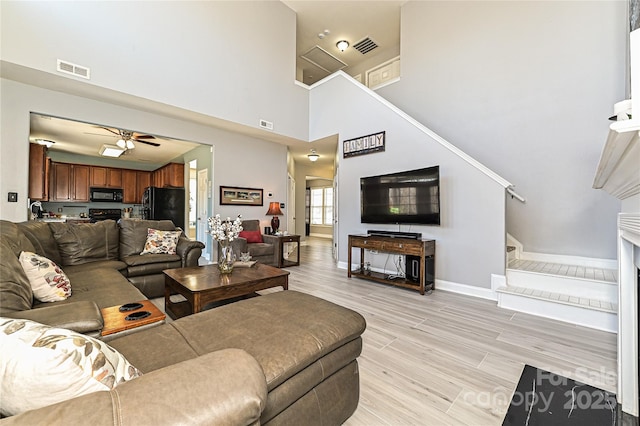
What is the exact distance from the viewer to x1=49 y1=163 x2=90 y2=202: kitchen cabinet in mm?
6883

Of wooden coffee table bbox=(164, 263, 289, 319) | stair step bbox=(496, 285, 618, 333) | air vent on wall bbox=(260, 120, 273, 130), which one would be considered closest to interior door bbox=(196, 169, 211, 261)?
air vent on wall bbox=(260, 120, 273, 130)

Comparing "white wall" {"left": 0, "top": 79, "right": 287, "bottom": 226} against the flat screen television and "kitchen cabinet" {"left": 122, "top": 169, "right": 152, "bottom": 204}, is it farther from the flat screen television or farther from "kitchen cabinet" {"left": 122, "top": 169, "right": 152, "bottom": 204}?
"kitchen cabinet" {"left": 122, "top": 169, "right": 152, "bottom": 204}

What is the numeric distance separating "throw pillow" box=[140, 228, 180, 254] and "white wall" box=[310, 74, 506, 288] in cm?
302

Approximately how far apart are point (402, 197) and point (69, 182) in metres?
8.66

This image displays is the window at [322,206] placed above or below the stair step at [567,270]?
above

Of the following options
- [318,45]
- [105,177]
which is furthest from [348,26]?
[105,177]

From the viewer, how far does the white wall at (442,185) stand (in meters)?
3.45

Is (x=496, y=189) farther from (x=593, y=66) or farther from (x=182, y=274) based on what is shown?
(x=182, y=274)

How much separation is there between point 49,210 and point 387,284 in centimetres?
904

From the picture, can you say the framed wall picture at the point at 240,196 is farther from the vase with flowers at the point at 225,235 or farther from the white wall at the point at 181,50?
the vase with flowers at the point at 225,235

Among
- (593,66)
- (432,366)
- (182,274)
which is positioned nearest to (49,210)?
(182,274)

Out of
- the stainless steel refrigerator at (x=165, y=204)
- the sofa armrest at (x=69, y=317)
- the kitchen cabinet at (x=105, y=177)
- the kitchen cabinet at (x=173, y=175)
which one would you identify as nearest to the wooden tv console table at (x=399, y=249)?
the sofa armrest at (x=69, y=317)

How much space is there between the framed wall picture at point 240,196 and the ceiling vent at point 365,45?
4.76m

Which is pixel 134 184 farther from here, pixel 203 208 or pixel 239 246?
pixel 239 246
